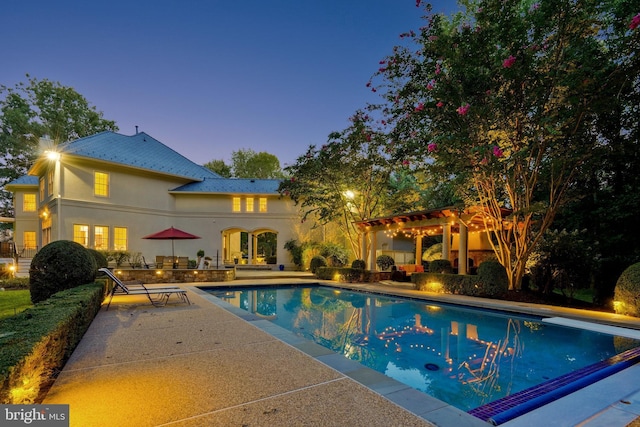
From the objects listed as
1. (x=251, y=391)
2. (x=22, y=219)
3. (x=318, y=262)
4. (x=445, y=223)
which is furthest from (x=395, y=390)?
(x=22, y=219)

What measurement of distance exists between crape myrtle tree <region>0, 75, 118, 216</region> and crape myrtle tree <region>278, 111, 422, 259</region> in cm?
2021

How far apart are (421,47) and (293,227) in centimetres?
1357

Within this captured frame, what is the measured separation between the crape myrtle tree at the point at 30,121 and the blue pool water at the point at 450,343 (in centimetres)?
2543

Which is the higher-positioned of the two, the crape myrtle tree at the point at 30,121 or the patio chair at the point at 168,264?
the crape myrtle tree at the point at 30,121

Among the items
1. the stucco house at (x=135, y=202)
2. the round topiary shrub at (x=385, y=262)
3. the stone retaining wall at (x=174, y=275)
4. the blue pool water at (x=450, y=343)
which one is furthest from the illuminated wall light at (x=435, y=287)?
the stucco house at (x=135, y=202)

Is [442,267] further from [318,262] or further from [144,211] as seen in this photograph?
[144,211]

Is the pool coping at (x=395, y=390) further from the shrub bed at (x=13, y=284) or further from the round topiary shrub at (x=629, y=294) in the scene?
the shrub bed at (x=13, y=284)

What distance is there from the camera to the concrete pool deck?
253 cm

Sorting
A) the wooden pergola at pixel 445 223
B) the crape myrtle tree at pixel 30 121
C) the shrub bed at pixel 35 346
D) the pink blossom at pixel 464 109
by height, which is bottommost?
Answer: the shrub bed at pixel 35 346

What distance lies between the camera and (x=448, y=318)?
8.30m

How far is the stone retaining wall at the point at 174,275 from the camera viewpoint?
13.5 m

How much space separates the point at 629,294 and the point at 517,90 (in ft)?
19.1

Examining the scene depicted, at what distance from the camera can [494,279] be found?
10297mm

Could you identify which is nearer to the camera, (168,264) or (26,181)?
(168,264)
